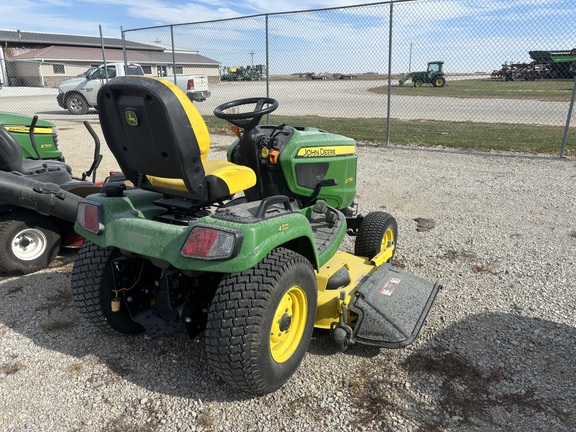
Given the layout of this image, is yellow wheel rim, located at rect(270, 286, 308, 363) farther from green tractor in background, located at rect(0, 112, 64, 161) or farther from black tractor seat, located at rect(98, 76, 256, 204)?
green tractor in background, located at rect(0, 112, 64, 161)

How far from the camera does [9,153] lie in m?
3.78

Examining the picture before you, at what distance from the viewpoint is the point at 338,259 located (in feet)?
10.5

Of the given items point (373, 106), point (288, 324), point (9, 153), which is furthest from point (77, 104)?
point (288, 324)

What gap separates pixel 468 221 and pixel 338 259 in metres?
2.44

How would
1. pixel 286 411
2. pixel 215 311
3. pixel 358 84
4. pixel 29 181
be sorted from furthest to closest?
1. pixel 358 84
2. pixel 29 181
3. pixel 286 411
4. pixel 215 311

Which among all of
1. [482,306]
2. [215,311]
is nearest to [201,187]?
[215,311]

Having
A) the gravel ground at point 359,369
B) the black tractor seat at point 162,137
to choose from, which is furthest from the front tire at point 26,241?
the black tractor seat at point 162,137

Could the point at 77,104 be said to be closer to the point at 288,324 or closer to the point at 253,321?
the point at 288,324

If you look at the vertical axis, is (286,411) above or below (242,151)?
below

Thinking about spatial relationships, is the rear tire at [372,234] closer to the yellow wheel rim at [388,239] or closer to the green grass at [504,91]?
the yellow wheel rim at [388,239]

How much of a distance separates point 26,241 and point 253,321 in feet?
8.57

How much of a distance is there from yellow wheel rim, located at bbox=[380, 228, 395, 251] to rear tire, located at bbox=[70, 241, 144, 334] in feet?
6.72

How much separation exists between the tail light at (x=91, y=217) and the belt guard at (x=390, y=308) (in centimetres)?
147

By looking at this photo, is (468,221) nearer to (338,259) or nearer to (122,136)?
(338,259)
